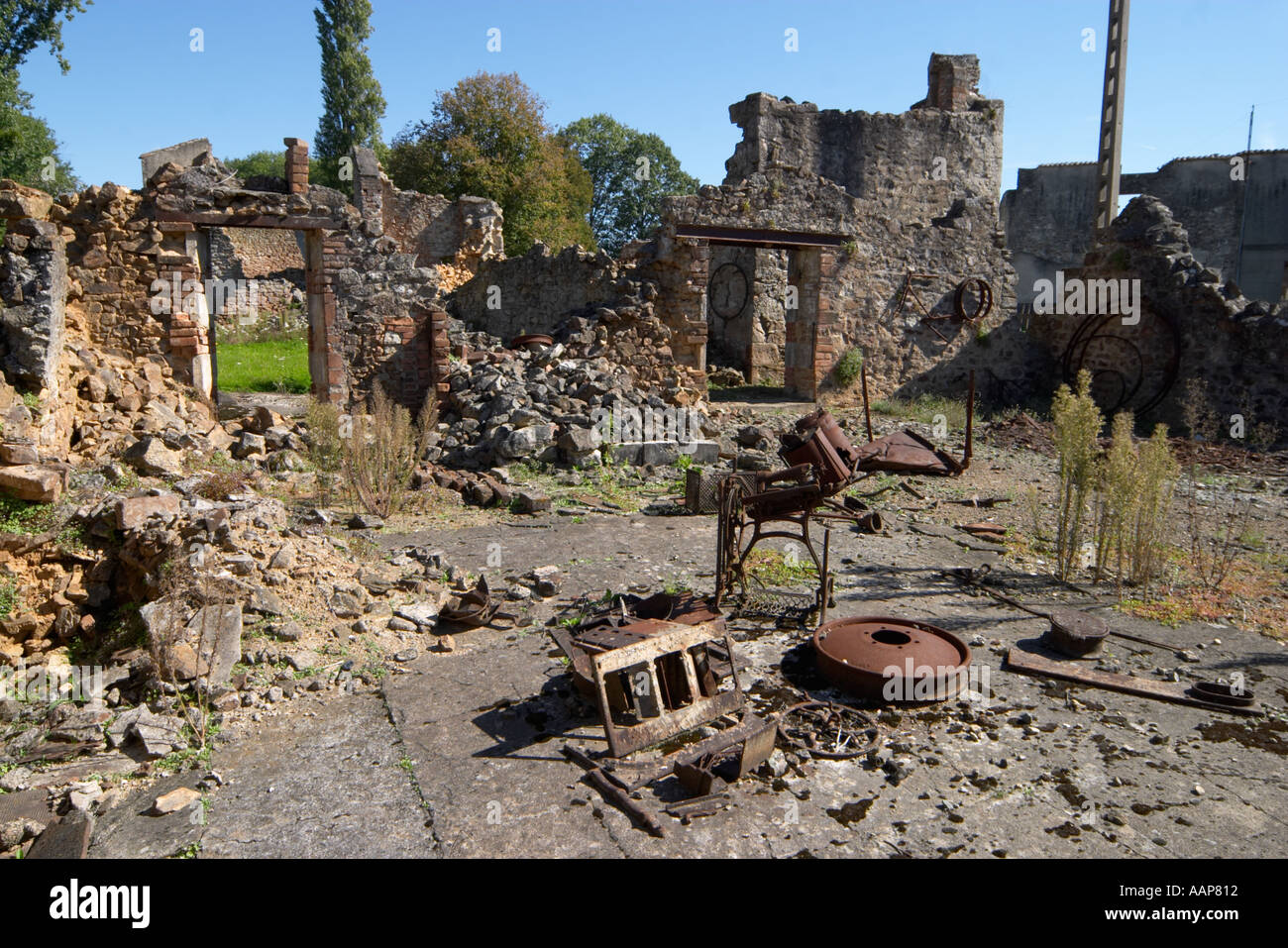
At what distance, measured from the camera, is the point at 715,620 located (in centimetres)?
498

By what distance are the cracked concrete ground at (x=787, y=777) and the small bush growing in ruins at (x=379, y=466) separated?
10.6 feet

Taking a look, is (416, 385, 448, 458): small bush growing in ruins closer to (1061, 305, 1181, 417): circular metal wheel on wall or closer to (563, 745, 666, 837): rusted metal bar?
(563, 745, 666, 837): rusted metal bar

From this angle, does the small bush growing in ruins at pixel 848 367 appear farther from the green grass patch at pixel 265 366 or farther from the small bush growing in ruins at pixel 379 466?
the green grass patch at pixel 265 366

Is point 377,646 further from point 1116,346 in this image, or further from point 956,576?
point 1116,346

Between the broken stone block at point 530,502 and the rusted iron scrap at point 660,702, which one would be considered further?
the broken stone block at point 530,502

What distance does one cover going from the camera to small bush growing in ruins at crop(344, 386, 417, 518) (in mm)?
8602

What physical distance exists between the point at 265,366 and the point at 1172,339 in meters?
17.0

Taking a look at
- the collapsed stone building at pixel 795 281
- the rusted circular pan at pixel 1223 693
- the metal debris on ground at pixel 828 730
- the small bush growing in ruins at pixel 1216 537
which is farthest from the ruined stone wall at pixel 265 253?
the rusted circular pan at pixel 1223 693

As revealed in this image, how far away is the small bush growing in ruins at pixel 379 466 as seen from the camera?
860cm

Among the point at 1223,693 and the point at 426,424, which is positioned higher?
the point at 426,424

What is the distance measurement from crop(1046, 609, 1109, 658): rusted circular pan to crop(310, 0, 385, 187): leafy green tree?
29.6 m

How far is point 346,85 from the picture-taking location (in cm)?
3092

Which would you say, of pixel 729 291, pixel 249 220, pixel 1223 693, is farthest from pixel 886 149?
pixel 1223 693

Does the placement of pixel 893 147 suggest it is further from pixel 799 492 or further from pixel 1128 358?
pixel 799 492
